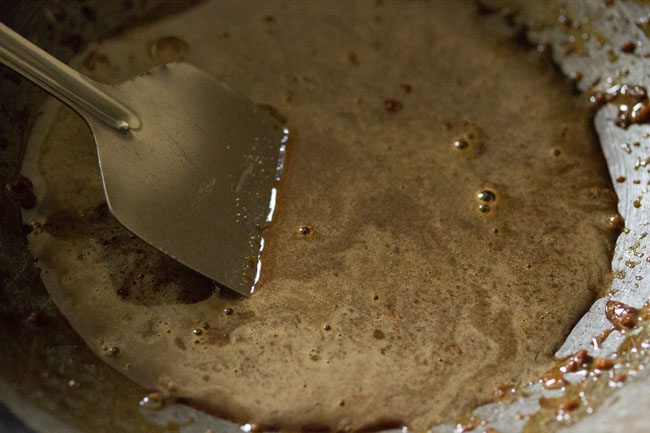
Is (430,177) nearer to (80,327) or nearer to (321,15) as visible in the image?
(321,15)

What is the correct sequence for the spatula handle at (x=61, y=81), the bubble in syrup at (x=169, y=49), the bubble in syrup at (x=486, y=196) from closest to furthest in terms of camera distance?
1. the spatula handle at (x=61, y=81)
2. the bubble in syrup at (x=486, y=196)
3. the bubble in syrup at (x=169, y=49)

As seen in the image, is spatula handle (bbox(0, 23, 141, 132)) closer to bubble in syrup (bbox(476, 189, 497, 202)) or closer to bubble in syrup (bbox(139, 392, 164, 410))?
bubble in syrup (bbox(139, 392, 164, 410))

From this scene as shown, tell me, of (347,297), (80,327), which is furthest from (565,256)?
(80,327)

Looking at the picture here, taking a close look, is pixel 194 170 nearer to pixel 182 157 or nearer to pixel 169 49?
pixel 182 157

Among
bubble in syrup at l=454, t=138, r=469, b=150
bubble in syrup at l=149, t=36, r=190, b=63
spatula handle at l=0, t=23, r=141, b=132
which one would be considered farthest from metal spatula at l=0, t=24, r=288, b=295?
bubble in syrup at l=454, t=138, r=469, b=150

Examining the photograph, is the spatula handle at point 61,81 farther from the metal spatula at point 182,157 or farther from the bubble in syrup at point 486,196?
the bubble in syrup at point 486,196

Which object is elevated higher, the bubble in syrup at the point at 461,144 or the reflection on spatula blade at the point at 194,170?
the bubble in syrup at the point at 461,144

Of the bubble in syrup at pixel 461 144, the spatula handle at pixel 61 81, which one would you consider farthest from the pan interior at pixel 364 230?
the spatula handle at pixel 61 81

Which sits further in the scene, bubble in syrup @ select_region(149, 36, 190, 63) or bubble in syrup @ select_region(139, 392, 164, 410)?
bubble in syrup @ select_region(149, 36, 190, 63)
